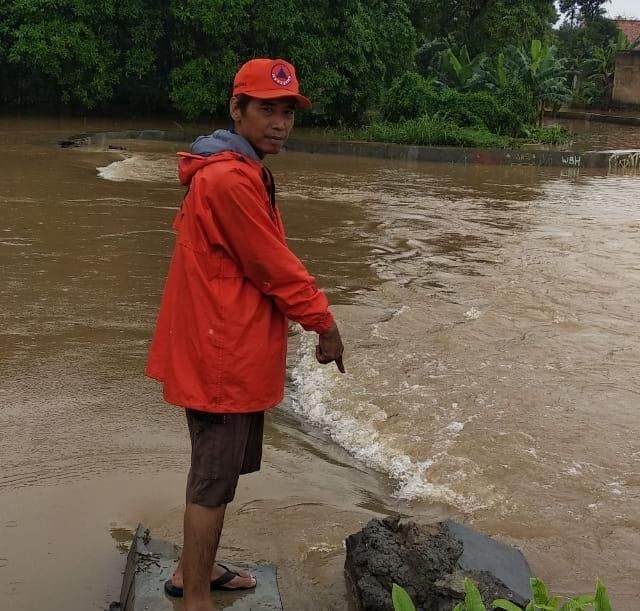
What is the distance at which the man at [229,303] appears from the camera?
2.31 meters

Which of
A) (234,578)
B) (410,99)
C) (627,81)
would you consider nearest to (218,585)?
(234,578)

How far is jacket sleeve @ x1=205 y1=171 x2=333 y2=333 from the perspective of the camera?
7.47ft

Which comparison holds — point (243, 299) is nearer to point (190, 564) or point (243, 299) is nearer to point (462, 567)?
point (190, 564)

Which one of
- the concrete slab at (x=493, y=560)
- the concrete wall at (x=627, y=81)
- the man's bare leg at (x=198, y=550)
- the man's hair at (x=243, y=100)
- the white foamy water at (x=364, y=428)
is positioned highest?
the concrete wall at (x=627, y=81)

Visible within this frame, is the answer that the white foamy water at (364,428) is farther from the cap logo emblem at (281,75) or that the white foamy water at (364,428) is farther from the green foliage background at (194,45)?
the green foliage background at (194,45)

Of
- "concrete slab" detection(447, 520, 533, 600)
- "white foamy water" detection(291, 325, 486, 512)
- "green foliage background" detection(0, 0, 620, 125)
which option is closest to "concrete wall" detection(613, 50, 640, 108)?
"green foliage background" detection(0, 0, 620, 125)

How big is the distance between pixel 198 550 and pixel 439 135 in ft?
63.0

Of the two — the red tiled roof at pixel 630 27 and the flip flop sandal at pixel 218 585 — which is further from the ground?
the red tiled roof at pixel 630 27

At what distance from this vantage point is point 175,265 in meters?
2.41

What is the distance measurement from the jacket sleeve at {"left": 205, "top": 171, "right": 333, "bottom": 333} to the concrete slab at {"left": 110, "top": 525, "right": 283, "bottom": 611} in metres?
0.94

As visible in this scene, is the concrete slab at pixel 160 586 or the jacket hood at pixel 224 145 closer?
the jacket hood at pixel 224 145

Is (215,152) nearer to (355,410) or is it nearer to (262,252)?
(262,252)

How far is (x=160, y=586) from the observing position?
2.65 meters

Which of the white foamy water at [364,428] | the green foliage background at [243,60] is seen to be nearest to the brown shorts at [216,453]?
the white foamy water at [364,428]
